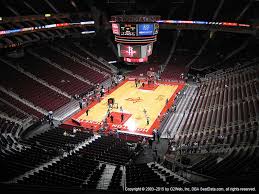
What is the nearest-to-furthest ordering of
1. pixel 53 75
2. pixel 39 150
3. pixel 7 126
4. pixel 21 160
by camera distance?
pixel 21 160 → pixel 39 150 → pixel 7 126 → pixel 53 75

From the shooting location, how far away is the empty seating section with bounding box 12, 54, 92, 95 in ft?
115

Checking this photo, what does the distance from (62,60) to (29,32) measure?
21.1 ft

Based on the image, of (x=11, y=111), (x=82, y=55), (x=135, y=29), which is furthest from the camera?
(x=82, y=55)

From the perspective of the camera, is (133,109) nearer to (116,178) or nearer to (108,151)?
(108,151)

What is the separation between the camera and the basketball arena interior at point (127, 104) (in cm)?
1391

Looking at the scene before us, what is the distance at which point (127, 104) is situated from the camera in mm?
33031

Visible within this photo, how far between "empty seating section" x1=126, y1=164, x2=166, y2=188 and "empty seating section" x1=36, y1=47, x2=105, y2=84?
25687mm

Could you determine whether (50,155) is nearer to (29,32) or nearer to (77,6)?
(29,32)

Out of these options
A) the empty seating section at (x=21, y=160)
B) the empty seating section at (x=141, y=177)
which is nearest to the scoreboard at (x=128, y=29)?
the empty seating section at (x=21, y=160)

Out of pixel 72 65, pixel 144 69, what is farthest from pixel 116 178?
pixel 144 69

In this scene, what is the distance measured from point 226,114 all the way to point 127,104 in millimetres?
12455

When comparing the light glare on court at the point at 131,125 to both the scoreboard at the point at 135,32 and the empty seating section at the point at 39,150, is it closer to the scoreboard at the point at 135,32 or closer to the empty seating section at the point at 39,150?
the empty seating section at the point at 39,150

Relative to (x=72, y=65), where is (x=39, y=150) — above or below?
below

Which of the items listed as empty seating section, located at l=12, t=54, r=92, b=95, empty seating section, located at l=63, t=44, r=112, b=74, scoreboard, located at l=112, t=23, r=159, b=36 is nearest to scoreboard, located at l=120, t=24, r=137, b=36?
scoreboard, located at l=112, t=23, r=159, b=36
